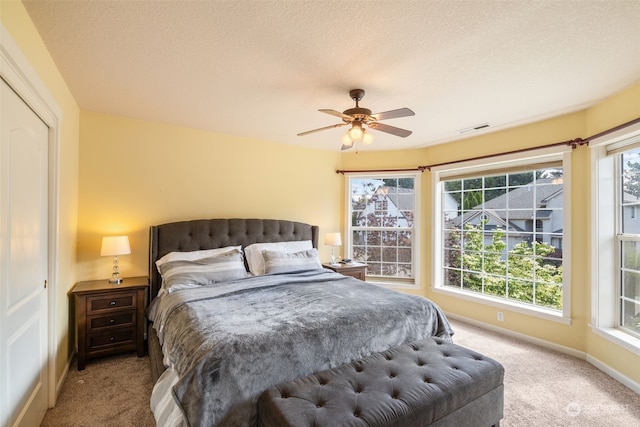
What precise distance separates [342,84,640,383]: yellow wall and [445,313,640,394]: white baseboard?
0.03m

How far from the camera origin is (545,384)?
2484mm

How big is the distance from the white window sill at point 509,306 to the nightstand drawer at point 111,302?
3719 millimetres

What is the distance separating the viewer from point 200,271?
9.61 feet

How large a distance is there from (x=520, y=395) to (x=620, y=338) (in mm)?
1081

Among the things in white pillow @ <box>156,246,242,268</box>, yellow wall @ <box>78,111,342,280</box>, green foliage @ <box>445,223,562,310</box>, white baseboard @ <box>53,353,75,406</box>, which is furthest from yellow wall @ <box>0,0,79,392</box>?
green foliage @ <box>445,223,562,310</box>

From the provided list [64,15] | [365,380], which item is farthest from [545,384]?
[64,15]

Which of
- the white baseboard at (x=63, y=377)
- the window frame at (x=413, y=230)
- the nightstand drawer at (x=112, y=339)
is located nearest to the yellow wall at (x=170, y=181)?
the window frame at (x=413, y=230)

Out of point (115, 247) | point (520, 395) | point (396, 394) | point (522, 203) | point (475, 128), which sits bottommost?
point (520, 395)

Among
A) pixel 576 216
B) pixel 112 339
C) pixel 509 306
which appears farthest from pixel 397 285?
pixel 112 339

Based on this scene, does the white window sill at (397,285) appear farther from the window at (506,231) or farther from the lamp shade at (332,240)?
the lamp shade at (332,240)

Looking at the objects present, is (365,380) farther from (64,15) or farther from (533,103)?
(533,103)

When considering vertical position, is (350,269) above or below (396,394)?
above

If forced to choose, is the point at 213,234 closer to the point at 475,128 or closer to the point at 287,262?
the point at 287,262

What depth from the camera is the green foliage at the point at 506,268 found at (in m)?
3.30
